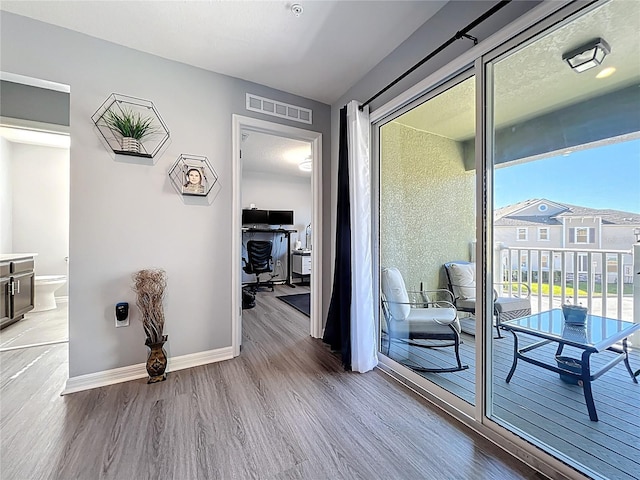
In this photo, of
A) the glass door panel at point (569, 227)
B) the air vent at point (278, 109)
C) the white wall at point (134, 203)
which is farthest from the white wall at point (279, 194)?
the glass door panel at point (569, 227)

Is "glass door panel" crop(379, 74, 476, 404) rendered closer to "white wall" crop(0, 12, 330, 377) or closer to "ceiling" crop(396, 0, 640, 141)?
"ceiling" crop(396, 0, 640, 141)

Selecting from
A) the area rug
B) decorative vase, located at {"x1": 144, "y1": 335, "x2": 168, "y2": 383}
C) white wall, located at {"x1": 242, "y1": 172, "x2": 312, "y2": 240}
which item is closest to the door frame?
decorative vase, located at {"x1": 144, "y1": 335, "x2": 168, "y2": 383}

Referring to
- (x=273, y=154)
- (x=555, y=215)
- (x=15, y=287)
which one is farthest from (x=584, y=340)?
(x=15, y=287)

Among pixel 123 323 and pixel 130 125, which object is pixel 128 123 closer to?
pixel 130 125

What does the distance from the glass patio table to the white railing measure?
50mm

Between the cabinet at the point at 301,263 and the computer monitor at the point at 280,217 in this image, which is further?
the computer monitor at the point at 280,217

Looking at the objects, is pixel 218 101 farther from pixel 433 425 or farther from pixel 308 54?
pixel 433 425

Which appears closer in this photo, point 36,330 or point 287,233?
point 36,330

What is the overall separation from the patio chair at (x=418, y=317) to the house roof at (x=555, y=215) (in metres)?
0.87

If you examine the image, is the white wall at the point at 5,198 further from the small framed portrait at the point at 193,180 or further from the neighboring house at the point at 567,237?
the neighboring house at the point at 567,237

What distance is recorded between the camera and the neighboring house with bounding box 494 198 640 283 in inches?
53.3

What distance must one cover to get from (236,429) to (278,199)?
5.36 meters

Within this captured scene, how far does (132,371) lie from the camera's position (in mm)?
2141

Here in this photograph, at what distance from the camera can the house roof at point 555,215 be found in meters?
1.34
